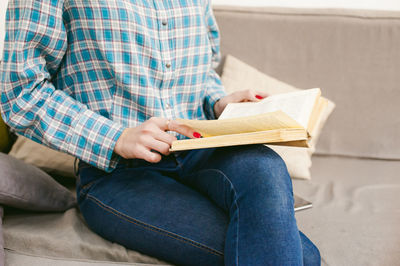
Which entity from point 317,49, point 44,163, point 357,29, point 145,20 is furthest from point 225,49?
point 44,163

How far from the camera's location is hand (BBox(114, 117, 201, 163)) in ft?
2.50

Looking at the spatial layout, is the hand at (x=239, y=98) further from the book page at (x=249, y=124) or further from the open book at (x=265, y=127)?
the book page at (x=249, y=124)

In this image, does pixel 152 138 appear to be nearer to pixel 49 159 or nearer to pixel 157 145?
pixel 157 145

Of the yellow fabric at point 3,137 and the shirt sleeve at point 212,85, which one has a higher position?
the shirt sleeve at point 212,85

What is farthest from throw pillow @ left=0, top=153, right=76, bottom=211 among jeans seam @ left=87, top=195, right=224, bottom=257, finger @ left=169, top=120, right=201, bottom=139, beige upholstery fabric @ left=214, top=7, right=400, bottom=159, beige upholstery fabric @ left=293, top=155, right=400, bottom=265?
beige upholstery fabric @ left=214, top=7, right=400, bottom=159

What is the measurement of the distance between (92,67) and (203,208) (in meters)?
0.40

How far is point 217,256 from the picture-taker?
28.3 inches

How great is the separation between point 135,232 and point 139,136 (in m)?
0.20

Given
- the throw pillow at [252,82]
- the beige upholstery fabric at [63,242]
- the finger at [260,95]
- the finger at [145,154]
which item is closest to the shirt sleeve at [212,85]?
the finger at [260,95]

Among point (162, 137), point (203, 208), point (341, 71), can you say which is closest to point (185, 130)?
point (162, 137)

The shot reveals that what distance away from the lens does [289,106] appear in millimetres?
770

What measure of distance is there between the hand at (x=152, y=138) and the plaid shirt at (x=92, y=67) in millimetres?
59

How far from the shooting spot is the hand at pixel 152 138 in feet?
2.50

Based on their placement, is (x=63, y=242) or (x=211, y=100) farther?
(x=211, y=100)
